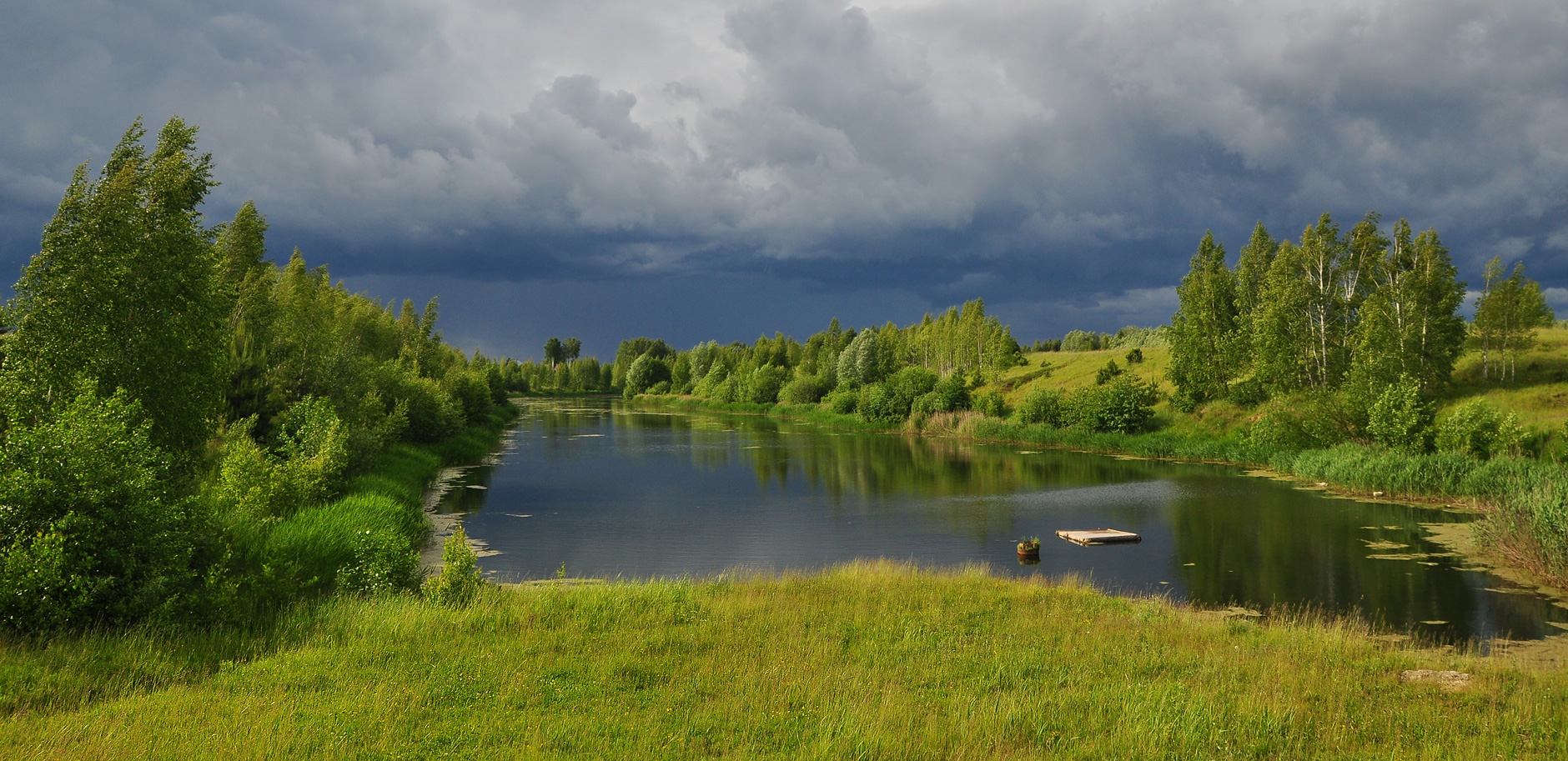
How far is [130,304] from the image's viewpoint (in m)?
16.8

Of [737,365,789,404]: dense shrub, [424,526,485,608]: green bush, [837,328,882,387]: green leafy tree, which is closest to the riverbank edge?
[837,328,882,387]: green leafy tree

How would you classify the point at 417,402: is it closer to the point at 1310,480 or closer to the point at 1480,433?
the point at 1310,480

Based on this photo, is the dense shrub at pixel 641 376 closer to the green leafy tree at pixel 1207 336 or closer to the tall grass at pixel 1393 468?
the tall grass at pixel 1393 468

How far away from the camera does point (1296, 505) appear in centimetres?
3544


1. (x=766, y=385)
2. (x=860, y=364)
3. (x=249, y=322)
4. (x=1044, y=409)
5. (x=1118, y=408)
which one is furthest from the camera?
(x=766, y=385)

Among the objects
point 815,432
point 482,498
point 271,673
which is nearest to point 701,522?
point 482,498

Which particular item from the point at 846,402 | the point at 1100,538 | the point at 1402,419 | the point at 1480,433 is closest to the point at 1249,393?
the point at 1402,419

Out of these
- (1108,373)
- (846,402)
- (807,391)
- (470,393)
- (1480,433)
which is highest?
(1108,373)

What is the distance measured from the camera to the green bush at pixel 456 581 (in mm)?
14945

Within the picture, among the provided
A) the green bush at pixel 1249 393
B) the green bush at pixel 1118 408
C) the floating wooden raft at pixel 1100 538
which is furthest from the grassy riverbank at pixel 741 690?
the green bush at pixel 1118 408

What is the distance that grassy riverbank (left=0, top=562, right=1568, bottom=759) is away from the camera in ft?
27.8

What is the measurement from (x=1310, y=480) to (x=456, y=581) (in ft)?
138

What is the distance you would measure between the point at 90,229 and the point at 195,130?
13.5ft

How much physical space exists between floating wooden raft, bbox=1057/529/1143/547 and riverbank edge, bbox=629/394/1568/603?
951cm
